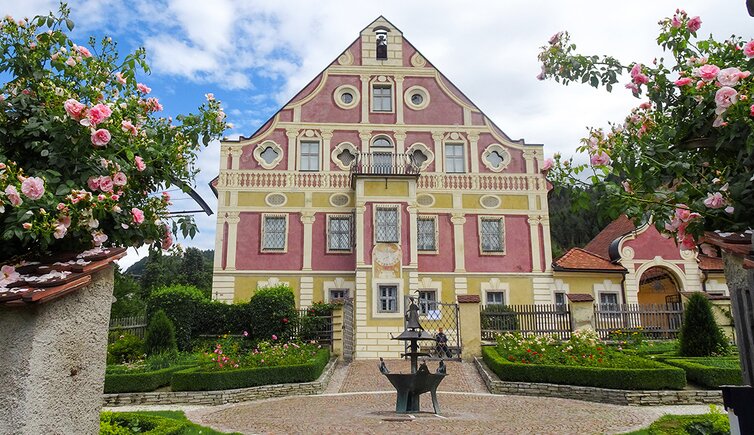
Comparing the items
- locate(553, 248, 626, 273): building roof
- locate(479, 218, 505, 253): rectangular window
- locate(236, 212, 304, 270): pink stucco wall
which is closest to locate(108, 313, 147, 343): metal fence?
locate(236, 212, 304, 270): pink stucco wall

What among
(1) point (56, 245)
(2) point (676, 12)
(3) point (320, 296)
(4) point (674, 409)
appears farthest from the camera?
(3) point (320, 296)

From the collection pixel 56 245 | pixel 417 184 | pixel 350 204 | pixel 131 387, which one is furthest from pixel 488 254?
pixel 56 245

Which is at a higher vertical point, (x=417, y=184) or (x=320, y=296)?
(x=417, y=184)

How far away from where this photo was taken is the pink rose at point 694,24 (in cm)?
502

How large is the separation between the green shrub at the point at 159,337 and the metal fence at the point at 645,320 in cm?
1432

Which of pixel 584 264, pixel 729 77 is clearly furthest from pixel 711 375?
pixel 584 264

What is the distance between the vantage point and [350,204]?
26.7m

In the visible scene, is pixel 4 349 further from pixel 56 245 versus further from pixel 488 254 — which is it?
pixel 488 254

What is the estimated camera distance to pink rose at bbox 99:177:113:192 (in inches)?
181

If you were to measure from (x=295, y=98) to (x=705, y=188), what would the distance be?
82.3 ft

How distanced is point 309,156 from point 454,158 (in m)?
6.86

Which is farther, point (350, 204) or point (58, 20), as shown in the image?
point (350, 204)

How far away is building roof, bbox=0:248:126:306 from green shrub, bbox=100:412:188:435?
11.3ft

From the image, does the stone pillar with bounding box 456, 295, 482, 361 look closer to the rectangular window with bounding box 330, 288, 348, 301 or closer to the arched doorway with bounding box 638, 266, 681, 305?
the rectangular window with bounding box 330, 288, 348, 301
